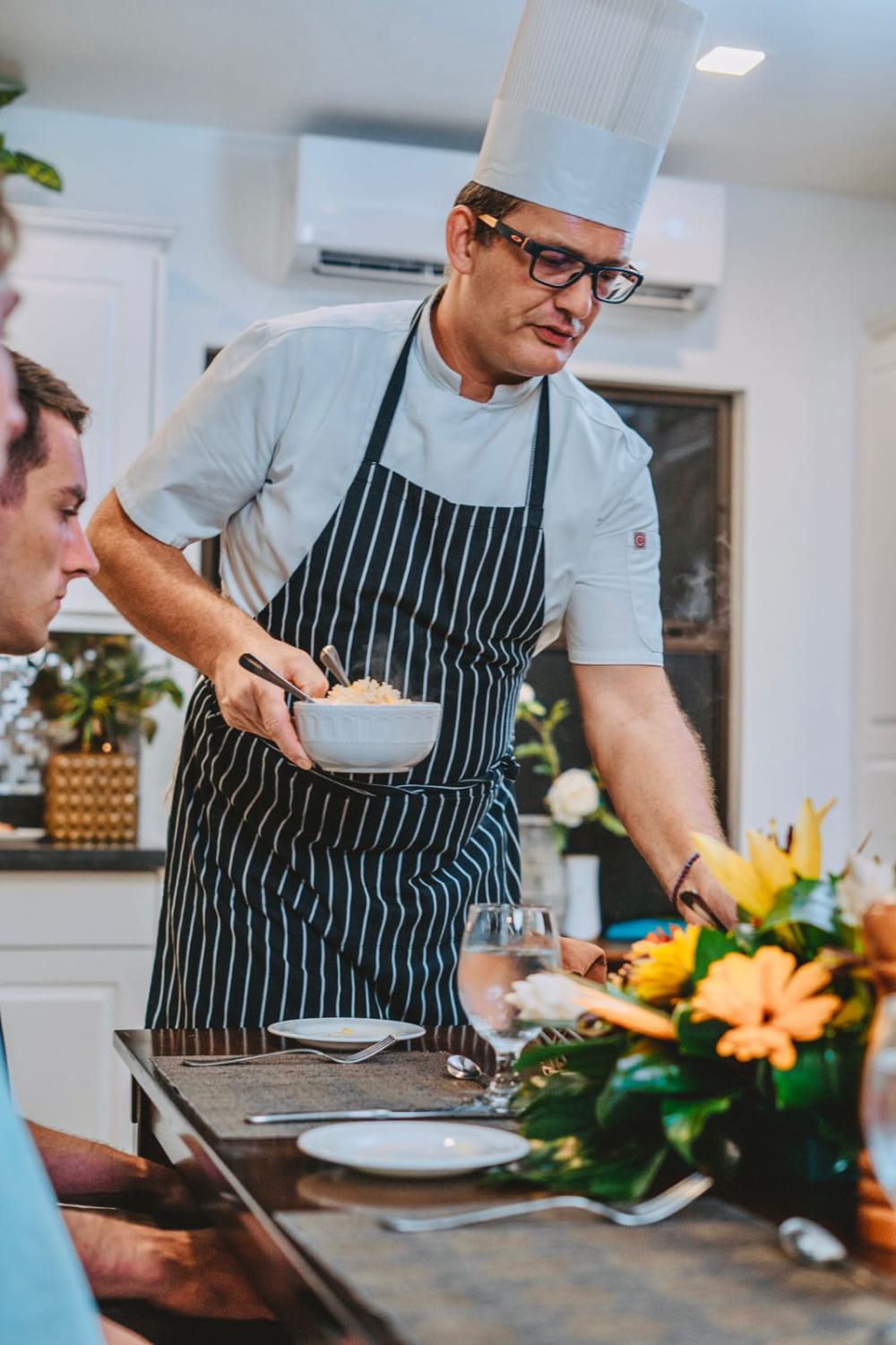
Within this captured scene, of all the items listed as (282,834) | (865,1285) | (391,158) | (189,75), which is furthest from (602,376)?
(865,1285)

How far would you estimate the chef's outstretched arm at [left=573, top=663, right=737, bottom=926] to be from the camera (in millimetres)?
1704

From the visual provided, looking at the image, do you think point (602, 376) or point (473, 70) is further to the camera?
point (602, 376)

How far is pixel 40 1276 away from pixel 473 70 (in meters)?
3.16

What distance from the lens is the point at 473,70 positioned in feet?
11.0

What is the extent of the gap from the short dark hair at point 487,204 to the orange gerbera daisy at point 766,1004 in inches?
45.9

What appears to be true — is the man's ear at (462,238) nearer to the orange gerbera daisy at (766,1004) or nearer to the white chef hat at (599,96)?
the white chef hat at (599,96)

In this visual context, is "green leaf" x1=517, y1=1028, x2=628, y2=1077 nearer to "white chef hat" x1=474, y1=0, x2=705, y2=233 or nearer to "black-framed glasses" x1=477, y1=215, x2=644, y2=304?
"black-framed glasses" x1=477, y1=215, x2=644, y2=304

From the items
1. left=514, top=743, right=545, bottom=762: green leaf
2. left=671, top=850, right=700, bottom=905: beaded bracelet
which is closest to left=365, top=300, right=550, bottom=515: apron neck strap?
left=671, top=850, right=700, bottom=905: beaded bracelet

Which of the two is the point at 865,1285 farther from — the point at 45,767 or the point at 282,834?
the point at 45,767

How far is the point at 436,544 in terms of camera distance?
186cm

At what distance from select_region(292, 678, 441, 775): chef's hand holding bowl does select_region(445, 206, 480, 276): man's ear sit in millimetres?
611

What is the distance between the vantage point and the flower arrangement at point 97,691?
3.48 meters

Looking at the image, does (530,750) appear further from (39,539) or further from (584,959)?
(584,959)

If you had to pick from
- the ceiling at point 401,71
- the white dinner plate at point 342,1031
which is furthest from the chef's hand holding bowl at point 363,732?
the ceiling at point 401,71
